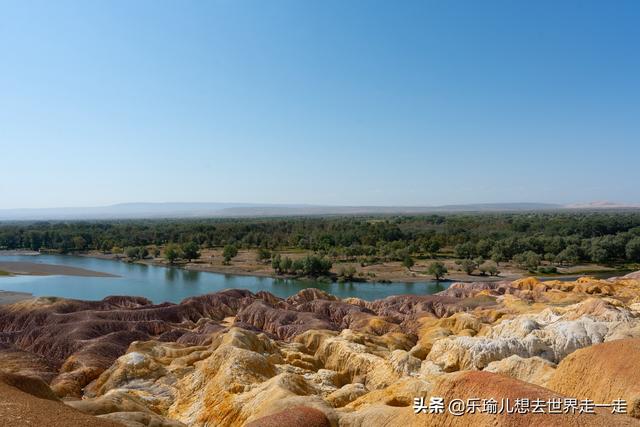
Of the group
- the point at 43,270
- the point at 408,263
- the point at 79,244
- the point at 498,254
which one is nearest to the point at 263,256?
the point at 408,263

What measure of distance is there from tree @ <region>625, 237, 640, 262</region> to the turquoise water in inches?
1828

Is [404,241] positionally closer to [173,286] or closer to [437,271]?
[437,271]

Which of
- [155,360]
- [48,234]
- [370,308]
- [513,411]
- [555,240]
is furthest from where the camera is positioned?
[48,234]

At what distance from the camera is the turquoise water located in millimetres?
78625

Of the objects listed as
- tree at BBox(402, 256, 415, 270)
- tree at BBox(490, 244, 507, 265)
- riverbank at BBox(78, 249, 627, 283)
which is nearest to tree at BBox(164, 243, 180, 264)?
riverbank at BBox(78, 249, 627, 283)

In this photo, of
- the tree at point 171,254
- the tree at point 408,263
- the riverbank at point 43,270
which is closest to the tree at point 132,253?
the tree at point 171,254

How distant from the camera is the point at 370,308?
55.9 meters

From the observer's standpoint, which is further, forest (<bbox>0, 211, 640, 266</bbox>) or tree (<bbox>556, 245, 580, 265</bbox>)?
forest (<bbox>0, 211, 640, 266</bbox>)

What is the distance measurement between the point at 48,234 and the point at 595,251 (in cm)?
15927

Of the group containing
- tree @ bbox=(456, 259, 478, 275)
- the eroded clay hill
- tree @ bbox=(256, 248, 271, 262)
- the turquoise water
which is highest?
A: the eroded clay hill

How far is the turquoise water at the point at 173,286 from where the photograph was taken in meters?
78.6

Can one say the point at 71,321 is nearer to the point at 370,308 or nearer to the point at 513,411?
the point at 370,308

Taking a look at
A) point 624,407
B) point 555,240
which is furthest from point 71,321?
point 555,240

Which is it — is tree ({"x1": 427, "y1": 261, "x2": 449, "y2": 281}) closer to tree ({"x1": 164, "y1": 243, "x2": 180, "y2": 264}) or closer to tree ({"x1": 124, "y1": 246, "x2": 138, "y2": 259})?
tree ({"x1": 164, "y1": 243, "x2": 180, "y2": 264})
